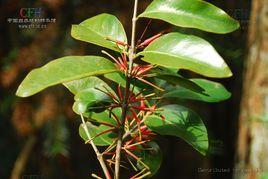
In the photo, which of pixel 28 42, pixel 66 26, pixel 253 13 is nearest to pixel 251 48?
pixel 253 13

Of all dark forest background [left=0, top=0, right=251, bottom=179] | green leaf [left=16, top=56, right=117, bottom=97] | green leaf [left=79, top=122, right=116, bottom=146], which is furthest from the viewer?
dark forest background [left=0, top=0, right=251, bottom=179]

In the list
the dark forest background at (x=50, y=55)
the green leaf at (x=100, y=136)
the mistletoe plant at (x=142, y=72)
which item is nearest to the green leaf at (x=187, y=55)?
the mistletoe plant at (x=142, y=72)

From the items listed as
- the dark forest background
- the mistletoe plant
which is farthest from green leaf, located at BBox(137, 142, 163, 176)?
the dark forest background

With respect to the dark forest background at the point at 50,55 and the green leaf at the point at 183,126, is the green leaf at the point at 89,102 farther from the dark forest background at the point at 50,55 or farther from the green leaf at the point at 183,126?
the dark forest background at the point at 50,55

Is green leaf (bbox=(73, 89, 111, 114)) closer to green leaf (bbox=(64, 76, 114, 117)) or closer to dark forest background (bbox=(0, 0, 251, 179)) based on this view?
green leaf (bbox=(64, 76, 114, 117))

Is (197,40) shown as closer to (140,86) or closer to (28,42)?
(140,86)

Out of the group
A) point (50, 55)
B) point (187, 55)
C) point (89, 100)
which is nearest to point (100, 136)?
point (89, 100)
